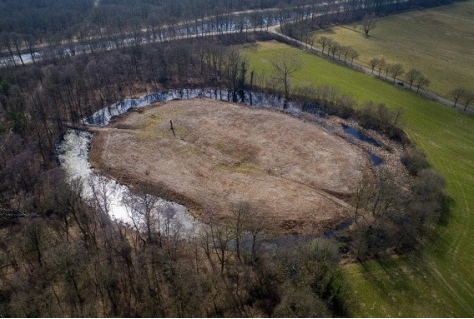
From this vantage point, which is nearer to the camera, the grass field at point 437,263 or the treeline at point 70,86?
the grass field at point 437,263

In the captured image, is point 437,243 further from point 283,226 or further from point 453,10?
point 453,10

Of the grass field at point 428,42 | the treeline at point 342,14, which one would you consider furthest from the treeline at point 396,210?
the treeline at point 342,14

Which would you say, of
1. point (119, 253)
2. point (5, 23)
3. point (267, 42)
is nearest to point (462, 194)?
point (119, 253)

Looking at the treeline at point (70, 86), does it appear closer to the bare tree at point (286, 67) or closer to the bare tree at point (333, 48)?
the bare tree at point (286, 67)

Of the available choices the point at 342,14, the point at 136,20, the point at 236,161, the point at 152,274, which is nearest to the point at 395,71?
the point at 236,161

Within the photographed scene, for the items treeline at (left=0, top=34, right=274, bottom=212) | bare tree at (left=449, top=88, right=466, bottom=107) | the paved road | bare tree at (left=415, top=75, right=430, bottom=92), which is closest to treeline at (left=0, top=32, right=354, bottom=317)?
treeline at (left=0, top=34, right=274, bottom=212)
